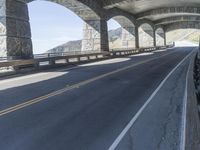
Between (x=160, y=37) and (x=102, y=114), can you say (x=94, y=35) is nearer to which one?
(x=102, y=114)

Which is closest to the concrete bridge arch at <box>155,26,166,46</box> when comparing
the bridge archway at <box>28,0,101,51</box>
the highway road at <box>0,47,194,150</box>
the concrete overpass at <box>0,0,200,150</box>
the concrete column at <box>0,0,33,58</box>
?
the bridge archway at <box>28,0,101,51</box>

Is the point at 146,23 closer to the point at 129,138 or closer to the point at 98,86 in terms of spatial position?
the point at 98,86

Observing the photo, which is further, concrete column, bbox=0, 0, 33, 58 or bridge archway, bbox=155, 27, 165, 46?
bridge archway, bbox=155, 27, 165, 46

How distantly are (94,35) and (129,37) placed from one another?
73.6 ft

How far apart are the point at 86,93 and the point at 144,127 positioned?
551 cm

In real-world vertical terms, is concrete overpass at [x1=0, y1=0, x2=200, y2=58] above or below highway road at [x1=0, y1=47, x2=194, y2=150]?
above

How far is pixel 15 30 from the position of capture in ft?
90.2

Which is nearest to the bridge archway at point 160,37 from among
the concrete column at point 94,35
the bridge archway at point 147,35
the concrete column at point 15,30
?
the bridge archway at point 147,35

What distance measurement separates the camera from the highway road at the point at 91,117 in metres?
7.82

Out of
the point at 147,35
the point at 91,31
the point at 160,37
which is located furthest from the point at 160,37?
the point at 91,31

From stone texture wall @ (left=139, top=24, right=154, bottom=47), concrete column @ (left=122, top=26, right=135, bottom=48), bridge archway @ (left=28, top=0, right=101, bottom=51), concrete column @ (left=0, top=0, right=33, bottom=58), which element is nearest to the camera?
concrete column @ (left=0, top=0, right=33, bottom=58)

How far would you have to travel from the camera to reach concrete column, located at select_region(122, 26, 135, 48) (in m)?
70.7

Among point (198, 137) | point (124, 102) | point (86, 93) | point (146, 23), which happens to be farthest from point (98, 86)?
point (146, 23)

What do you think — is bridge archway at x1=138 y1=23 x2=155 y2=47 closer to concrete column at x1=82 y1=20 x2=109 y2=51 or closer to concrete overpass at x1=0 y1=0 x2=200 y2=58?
concrete overpass at x1=0 y1=0 x2=200 y2=58
